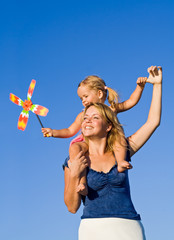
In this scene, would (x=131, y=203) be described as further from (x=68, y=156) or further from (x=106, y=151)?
(x=68, y=156)

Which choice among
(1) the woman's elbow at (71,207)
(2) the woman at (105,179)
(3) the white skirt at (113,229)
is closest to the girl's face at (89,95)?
(2) the woman at (105,179)

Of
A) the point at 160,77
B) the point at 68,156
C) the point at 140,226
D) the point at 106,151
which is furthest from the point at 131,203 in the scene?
the point at 160,77

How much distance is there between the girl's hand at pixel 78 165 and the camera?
12.5 ft

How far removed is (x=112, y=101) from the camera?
607cm

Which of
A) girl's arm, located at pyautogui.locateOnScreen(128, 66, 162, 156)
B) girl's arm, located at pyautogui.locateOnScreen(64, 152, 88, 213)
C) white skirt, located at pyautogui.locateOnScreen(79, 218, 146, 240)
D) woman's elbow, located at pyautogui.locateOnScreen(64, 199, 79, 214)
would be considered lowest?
white skirt, located at pyautogui.locateOnScreen(79, 218, 146, 240)

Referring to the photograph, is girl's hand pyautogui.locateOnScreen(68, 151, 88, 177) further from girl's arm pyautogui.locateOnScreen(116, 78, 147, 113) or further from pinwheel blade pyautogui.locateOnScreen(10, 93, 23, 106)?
pinwheel blade pyautogui.locateOnScreen(10, 93, 23, 106)

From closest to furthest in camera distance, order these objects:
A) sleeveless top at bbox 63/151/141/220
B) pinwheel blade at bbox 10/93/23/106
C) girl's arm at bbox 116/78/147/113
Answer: sleeveless top at bbox 63/151/141/220, girl's arm at bbox 116/78/147/113, pinwheel blade at bbox 10/93/23/106

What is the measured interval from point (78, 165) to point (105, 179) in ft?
1.00

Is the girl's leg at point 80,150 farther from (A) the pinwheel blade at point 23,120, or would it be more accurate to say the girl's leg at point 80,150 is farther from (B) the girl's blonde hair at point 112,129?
(A) the pinwheel blade at point 23,120

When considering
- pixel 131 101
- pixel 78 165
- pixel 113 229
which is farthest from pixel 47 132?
pixel 113 229

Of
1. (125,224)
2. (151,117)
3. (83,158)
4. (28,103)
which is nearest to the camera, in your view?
(125,224)

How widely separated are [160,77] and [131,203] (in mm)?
1468

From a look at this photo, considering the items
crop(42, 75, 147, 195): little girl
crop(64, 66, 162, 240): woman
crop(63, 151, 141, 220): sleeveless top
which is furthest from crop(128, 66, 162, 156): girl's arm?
crop(42, 75, 147, 195): little girl

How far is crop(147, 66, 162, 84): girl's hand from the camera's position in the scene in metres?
4.37
